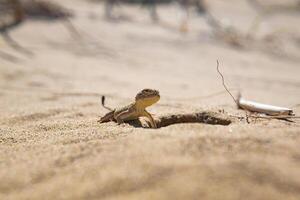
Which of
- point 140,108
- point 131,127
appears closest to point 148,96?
point 140,108

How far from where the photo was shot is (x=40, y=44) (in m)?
8.30

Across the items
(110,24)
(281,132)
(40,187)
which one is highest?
(110,24)

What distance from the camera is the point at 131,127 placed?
10.4 feet

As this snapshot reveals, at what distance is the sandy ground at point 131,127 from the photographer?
2.11m

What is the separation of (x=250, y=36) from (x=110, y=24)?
3.77 metres

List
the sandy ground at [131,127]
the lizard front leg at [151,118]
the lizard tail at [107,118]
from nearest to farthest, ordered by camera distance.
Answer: the sandy ground at [131,127] → the lizard front leg at [151,118] → the lizard tail at [107,118]

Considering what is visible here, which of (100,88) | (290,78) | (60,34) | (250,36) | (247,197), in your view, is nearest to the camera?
(247,197)

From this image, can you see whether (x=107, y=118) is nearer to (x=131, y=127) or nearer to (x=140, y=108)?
(x=140, y=108)

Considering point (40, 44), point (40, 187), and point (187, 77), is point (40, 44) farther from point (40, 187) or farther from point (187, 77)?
point (40, 187)

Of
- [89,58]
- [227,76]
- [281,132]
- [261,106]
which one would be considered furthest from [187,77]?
[281,132]

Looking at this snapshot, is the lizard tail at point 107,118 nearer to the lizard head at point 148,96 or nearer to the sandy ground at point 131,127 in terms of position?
the sandy ground at point 131,127

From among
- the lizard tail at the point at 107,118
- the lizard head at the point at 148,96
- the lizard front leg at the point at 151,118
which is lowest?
the lizard tail at the point at 107,118

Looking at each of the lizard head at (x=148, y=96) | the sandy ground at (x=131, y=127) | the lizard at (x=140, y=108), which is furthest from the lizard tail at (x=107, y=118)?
the lizard head at (x=148, y=96)

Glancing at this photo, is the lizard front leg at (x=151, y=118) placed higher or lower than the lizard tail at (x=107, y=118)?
higher
